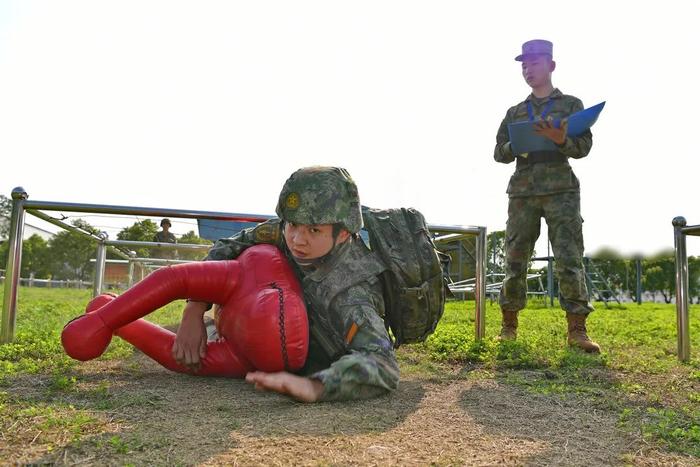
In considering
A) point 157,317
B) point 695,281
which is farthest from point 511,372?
point 695,281

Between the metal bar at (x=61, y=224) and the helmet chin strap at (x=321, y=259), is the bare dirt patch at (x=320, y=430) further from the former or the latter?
the metal bar at (x=61, y=224)

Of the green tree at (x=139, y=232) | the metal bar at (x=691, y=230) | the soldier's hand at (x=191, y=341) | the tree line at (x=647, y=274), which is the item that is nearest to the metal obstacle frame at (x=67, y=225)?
the green tree at (x=139, y=232)

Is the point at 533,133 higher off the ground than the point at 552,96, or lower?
lower

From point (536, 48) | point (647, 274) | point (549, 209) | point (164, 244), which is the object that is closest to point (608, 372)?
point (549, 209)

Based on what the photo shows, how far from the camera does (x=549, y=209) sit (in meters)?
3.93

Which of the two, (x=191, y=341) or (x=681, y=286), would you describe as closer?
(x=191, y=341)

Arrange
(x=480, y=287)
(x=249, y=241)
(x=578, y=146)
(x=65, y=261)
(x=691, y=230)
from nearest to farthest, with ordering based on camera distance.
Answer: (x=249, y=241), (x=691, y=230), (x=578, y=146), (x=480, y=287), (x=65, y=261)

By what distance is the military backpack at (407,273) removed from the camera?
2.66m

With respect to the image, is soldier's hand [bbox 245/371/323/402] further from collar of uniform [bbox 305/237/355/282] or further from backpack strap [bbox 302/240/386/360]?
collar of uniform [bbox 305/237/355/282]

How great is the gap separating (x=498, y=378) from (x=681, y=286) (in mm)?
1482

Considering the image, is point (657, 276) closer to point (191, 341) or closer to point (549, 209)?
point (549, 209)

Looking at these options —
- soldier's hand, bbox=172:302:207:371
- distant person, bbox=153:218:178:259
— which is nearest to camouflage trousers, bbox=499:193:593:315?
soldier's hand, bbox=172:302:207:371

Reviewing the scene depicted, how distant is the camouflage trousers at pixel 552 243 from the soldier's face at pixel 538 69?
32.0 inches

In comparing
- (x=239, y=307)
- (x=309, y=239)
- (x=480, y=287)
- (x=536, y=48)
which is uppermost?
(x=536, y=48)
